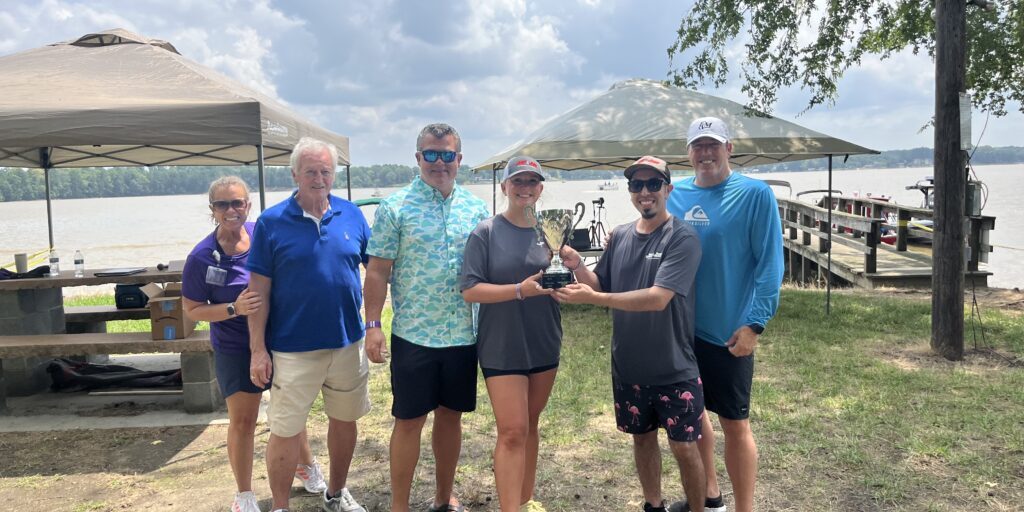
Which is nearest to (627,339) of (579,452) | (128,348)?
(579,452)

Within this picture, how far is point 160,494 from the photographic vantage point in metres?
3.73

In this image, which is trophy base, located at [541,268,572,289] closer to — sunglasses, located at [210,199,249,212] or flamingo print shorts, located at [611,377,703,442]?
flamingo print shorts, located at [611,377,703,442]

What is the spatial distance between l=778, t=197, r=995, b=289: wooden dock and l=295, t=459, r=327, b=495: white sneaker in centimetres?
619

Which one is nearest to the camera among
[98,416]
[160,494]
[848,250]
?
[160,494]

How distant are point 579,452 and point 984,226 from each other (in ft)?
31.1

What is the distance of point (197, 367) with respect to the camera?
16.6ft

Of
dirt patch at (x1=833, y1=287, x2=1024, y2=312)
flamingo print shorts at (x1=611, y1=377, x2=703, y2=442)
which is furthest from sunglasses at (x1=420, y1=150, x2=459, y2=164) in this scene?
dirt patch at (x1=833, y1=287, x2=1024, y2=312)

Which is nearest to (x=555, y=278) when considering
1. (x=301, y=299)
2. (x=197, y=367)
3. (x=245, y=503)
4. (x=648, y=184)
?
(x=648, y=184)

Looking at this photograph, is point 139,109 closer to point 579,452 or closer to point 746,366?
point 579,452

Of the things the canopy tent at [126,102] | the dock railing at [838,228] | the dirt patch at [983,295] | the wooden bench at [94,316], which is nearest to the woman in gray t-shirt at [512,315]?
the canopy tent at [126,102]

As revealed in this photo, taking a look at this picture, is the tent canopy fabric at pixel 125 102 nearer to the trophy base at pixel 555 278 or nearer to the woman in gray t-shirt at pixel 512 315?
the woman in gray t-shirt at pixel 512 315

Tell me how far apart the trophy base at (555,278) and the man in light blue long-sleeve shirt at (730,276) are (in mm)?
650

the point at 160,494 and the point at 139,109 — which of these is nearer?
the point at 160,494

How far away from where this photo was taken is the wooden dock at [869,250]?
10.4 m
